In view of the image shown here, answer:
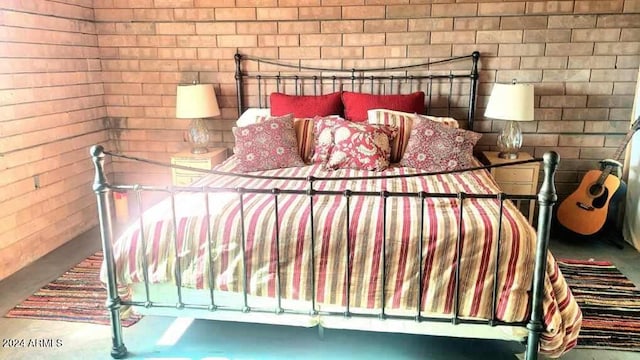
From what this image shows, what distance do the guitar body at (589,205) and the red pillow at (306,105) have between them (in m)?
1.87

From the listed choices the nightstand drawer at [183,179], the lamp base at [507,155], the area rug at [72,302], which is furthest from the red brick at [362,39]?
the area rug at [72,302]

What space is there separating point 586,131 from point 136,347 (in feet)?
11.6

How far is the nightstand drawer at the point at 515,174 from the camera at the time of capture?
11.7 feet

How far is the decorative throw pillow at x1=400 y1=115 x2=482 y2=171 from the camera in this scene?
313 cm

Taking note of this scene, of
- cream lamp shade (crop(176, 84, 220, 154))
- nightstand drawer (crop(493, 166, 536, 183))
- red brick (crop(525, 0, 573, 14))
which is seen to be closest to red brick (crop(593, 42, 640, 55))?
red brick (crop(525, 0, 573, 14))

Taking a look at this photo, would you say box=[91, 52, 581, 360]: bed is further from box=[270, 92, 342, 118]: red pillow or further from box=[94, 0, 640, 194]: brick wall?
box=[94, 0, 640, 194]: brick wall

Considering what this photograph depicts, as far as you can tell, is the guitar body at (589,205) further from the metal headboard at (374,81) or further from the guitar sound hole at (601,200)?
the metal headboard at (374,81)

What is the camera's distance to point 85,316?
2.69 m

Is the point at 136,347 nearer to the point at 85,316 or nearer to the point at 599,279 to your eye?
the point at 85,316

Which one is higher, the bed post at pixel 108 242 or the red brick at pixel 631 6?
the red brick at pixel 631 6

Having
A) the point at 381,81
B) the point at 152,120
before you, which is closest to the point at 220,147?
the point at 152,120

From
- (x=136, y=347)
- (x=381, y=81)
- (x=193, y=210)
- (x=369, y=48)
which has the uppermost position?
(x=369, y=48)

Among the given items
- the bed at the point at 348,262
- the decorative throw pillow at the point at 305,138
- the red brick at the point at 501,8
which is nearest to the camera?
the bed at the point at 348,262

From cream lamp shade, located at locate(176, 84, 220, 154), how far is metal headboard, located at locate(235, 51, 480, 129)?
0.87 feet
